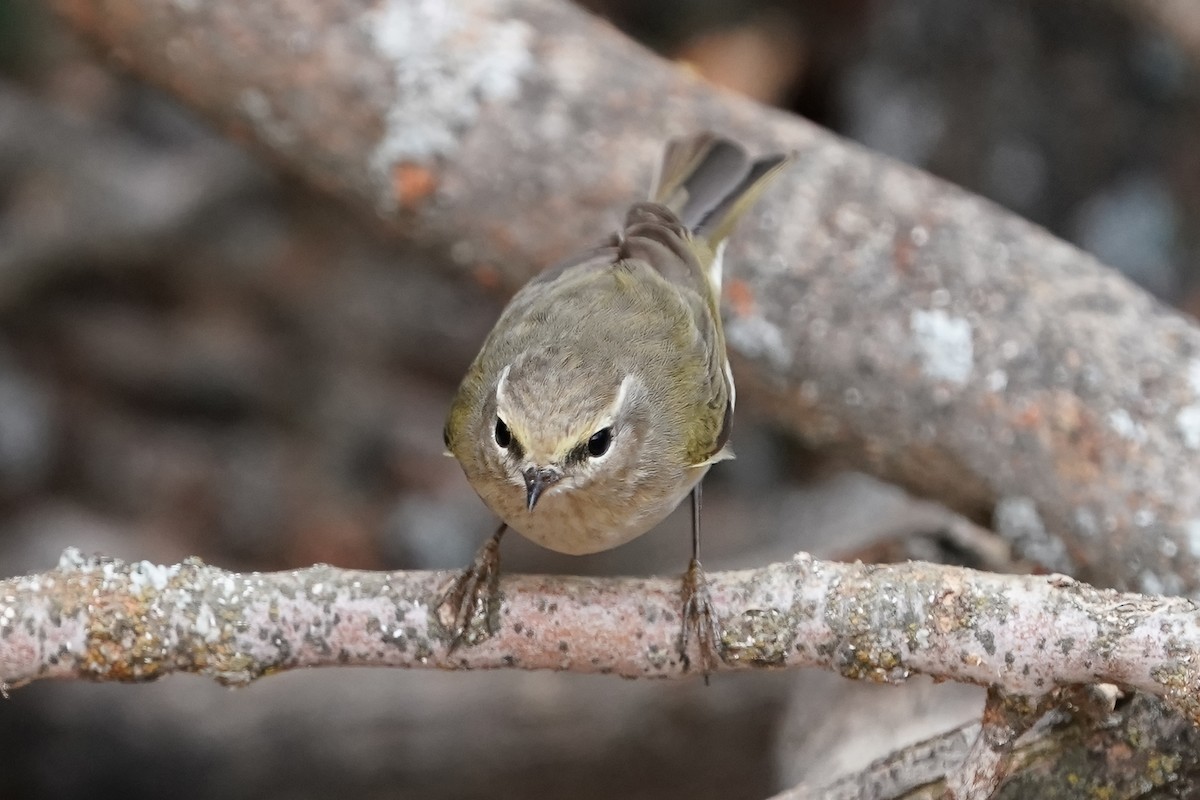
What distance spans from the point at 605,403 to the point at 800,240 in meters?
1.39

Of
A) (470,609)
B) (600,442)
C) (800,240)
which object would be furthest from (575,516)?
(800,240)

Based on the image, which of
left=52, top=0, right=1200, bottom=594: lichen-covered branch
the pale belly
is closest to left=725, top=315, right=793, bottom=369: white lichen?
left=52, top=0, right=1200, bottom=594: lichen-covered branch

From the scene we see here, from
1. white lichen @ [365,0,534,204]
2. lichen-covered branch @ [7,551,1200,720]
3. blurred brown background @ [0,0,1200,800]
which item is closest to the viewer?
lichen-covered branch @ [7,551,1200,720]

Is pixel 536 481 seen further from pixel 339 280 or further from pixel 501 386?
pixel 339 280

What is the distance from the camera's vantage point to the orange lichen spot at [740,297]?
3980 mm

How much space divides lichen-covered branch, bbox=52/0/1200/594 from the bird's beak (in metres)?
1.35

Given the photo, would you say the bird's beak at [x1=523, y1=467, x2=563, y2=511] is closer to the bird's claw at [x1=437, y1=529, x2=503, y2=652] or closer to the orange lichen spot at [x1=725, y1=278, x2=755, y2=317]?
the bird's claw at [x1=437, y1=529, x2=503, y2=652]

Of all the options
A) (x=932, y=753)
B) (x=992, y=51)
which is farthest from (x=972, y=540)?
(x=992, y=51)

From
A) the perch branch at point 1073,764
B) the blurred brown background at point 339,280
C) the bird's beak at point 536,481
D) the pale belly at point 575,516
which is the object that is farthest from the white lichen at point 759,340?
the blurred brown background at point 339,280

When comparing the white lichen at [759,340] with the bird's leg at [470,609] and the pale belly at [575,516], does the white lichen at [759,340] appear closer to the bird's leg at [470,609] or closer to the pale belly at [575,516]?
the pale belly at [575,516]

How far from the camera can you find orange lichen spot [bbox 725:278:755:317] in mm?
3980

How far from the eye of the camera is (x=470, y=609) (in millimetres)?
2770

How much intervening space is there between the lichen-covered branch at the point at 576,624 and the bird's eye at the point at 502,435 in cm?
33

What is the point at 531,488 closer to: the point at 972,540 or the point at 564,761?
the point at 972,540
